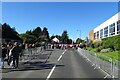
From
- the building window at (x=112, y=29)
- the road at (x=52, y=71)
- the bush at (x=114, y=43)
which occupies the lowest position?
the road at (x=52, y=71)

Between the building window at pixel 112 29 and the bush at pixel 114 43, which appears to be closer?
the bush at pixel 114 43

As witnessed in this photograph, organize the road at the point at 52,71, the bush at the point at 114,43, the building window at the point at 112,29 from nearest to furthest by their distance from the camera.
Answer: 1. the road at the point at 52,71
2. the bush at the point at 114,43
3. the building window at the point at 112,29

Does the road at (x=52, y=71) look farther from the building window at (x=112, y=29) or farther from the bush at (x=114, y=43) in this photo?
the building window at (x=112, y=29)

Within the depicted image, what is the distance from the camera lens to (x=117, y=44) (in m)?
48.4

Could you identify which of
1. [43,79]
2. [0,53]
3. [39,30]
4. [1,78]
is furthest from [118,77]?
[39,30]

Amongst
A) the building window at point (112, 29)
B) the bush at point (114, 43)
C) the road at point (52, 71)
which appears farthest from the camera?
the building window at point (112, 29)

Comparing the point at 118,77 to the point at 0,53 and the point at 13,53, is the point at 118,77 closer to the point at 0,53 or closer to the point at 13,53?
the point at 13,53

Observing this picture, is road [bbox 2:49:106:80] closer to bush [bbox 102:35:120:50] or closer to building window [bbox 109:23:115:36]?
bush [bbox 102:35:120:50]

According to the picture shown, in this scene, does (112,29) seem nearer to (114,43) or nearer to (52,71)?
(114,43)

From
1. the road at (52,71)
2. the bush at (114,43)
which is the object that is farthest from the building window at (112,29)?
the road at (52,71)

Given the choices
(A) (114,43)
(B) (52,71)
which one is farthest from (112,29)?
(B) (52,71)

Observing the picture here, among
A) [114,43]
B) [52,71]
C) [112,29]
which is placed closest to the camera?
[52,71]

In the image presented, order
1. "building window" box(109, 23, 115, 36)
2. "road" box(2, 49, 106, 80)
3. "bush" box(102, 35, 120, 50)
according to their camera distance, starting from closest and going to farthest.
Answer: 1. "road" box(2, 49, 106, 80)
2. "bush" box(102, 35, 120, 50)
3. "building window" box(109, 23, 115, 36)

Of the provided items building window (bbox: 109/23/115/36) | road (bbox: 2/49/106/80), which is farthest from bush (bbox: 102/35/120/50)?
road (bbox: 2/49/106/80)
